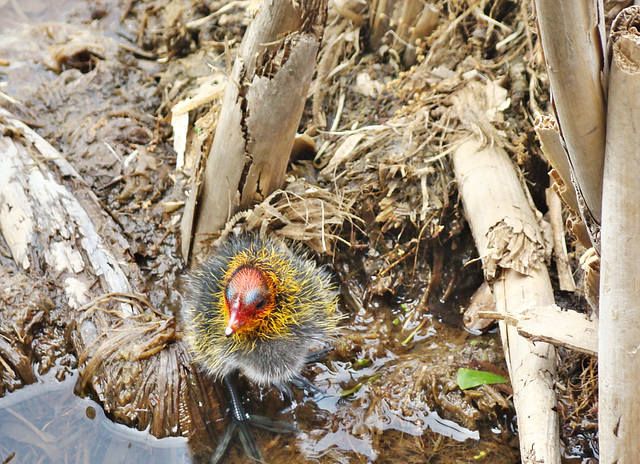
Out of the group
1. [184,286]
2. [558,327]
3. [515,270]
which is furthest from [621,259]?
[184,286]

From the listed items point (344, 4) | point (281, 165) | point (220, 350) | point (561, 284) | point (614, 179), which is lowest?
point (220, 350)

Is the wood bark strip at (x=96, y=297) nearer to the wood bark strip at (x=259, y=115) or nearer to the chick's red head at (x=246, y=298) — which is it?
the chick's red head at (x=246, y=298)

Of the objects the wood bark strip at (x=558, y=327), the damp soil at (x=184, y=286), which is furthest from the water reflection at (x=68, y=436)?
the wood bark strip at (x=558, y=327)

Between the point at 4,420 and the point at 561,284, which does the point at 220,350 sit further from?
the point at 561,284

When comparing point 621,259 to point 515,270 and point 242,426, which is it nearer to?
point 515,270

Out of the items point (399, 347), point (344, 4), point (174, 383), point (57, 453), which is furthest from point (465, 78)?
point (57, 453)

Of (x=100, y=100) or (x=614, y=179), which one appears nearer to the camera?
(x=614, y=179)
